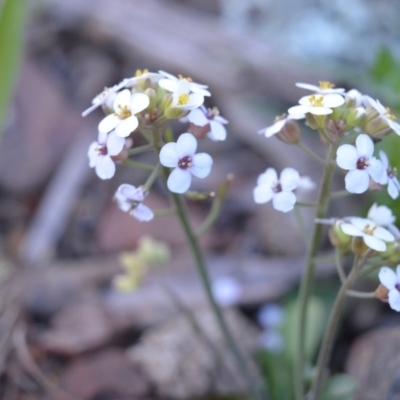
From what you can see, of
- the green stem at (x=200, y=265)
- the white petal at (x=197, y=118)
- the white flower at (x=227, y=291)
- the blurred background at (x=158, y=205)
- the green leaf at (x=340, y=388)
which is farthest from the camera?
the white flower at (x=227, y=291)

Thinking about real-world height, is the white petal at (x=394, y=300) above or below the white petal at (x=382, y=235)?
below

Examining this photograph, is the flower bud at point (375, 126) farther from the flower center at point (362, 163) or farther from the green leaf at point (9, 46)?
the green leaf at point (9, 46)

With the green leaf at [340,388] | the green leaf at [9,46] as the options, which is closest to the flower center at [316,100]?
the green leaf at [340,388]

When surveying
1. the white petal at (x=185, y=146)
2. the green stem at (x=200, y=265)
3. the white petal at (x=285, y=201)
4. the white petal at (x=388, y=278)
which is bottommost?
the green stem at (x=200, y=265)

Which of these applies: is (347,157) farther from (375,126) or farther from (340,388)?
(340,388)

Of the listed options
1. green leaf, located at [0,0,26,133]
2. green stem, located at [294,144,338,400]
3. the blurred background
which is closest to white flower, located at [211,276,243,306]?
the blurred background

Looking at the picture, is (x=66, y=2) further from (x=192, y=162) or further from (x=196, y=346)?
(x=192, y=162)

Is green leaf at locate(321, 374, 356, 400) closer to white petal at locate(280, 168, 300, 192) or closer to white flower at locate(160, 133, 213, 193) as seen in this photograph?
white petal at locate(280, 168, 300, 192)
